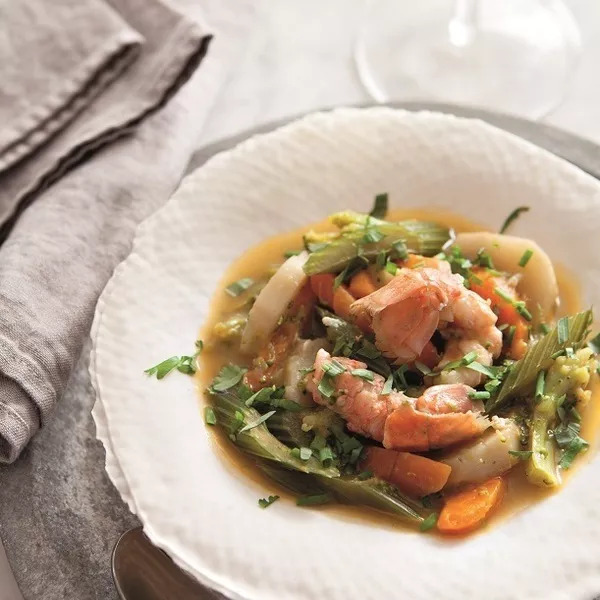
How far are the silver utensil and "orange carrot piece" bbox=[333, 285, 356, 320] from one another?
2.52 ft

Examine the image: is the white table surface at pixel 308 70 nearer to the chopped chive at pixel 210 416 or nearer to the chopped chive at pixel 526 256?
the chopped chive at pixel 526 256

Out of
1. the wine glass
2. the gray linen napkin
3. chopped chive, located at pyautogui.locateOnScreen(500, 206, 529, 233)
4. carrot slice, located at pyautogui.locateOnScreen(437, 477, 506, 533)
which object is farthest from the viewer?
the wine glass

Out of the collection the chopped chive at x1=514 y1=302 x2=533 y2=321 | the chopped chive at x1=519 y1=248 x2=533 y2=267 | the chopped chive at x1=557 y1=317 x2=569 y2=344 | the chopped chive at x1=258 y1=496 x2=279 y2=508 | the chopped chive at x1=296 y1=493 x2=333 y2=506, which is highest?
the chopped chive at x1=519 y1=248 x2=533 y2=267

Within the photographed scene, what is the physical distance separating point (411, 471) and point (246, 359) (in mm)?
571

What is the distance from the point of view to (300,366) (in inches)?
90.6

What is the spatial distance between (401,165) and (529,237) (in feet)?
1.44

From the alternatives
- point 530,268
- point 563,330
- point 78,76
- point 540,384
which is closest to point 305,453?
point 540,384

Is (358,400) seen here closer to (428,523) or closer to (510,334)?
(428,523)

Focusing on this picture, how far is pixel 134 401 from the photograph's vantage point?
86.1 inches

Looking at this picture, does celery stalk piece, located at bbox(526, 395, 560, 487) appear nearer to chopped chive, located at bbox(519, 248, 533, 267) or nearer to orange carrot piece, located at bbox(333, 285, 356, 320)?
chopped chive, located at bbox(519, 248, 533, 267)

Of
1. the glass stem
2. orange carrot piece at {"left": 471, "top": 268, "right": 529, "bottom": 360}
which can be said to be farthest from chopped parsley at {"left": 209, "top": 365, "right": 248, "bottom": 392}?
the glass stem

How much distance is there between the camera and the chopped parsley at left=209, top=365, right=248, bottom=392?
2.29m

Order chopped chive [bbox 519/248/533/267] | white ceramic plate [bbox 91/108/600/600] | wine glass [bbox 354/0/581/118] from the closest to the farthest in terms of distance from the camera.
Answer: white ceramic plate [bbox 91/108/600/600]
chopped chive [bbox 519/248/533/267]
wine glass [bbox 354/0/581/118]

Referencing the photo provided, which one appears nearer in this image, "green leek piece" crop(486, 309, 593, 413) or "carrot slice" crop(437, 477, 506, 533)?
"carrot slice" crop(437, 477, 506, 533)
